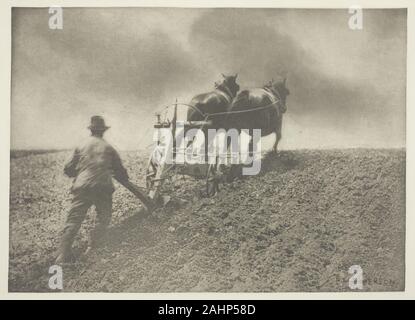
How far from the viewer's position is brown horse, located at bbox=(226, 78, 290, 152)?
3.09 meters

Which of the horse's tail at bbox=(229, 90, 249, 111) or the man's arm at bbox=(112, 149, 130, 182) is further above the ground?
the horse's tail at bbox=(229, 90, 249, 111)

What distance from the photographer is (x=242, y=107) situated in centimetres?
310

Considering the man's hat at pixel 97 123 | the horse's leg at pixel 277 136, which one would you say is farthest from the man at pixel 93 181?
the horse's leg at pixel 277 136

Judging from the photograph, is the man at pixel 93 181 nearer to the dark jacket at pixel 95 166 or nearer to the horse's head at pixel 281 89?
the dark jacket at pixel 95 166

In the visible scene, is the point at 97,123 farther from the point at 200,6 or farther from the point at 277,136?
the point at 277,136

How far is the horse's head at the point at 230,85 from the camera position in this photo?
307cm

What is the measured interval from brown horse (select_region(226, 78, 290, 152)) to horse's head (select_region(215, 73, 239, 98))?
0.04m

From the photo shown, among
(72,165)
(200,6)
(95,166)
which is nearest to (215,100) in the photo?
(200,6)

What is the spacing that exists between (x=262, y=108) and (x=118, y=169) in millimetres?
916

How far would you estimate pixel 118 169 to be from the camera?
3.06 m

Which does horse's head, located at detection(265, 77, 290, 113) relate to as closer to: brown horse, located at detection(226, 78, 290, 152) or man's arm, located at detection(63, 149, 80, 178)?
brown horse, located at detection(226, 78, 290, 152)

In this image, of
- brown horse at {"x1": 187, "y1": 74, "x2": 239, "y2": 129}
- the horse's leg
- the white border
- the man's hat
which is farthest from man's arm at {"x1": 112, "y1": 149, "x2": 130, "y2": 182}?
the horse's leg

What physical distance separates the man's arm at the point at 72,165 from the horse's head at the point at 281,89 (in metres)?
1.18

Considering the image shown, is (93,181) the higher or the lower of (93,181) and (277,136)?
the lower
